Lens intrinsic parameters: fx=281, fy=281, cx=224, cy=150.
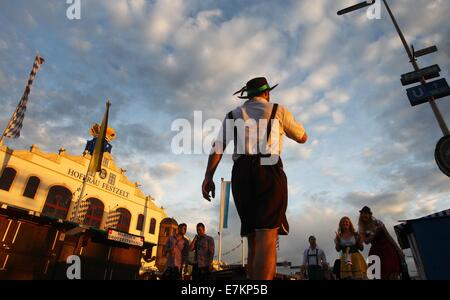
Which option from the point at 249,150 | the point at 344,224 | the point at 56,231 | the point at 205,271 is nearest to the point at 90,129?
the point at 56,231

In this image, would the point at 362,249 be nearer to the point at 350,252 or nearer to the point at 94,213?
the point at 350,252

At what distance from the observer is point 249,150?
7.16ft

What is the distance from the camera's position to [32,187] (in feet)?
59.6

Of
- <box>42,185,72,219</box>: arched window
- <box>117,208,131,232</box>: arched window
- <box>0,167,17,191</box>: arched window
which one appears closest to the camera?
<box>0,167,17,191</box>: arched window

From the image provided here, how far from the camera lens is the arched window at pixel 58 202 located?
18.7m

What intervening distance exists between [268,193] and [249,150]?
39cm

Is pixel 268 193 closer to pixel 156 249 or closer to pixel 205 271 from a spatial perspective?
pixel 205 271

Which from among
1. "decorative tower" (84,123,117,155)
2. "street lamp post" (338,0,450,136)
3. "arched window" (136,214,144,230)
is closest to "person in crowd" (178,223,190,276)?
"street lamp post" (338,0,450,136)

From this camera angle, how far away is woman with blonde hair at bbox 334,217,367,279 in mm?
5027

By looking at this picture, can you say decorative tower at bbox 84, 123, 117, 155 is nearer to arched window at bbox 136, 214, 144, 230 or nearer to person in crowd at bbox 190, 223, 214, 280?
arched window at bbox 136, 214, 144, 230

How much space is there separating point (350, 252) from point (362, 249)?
22 cm

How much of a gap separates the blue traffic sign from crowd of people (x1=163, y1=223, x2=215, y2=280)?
8.30 m

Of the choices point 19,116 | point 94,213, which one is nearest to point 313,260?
point 19,116
